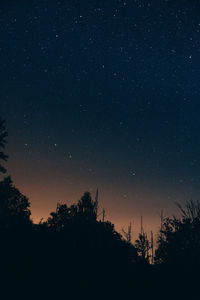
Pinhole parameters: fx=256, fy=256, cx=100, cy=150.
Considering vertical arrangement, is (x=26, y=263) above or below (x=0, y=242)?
below

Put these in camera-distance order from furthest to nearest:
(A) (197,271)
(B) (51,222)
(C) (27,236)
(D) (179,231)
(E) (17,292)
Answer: (B) (51,222) → (D) (179,231) → (A) (197,271) → (C) (27,236) → (E) (17,292)

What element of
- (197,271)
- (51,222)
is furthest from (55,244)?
(51,222)

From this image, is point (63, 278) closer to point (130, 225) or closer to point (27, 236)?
point (27, 236)

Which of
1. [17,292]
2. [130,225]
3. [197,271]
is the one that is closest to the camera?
[17,292]

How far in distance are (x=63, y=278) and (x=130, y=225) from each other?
6275cm

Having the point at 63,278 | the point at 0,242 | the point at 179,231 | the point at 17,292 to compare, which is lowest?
the point at 17,292

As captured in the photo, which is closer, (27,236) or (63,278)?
(63,278)

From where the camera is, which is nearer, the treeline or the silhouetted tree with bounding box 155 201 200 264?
the treeline

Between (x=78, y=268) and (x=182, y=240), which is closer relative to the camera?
(x=78, y=268)

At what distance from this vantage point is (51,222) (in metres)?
35.5

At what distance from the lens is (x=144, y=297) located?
1244 centimetres

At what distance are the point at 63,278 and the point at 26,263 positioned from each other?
172 cm

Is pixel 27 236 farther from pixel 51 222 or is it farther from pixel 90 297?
pixel 51 222

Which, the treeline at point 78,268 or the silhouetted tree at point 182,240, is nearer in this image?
Answer: the treeline at point 78,268
